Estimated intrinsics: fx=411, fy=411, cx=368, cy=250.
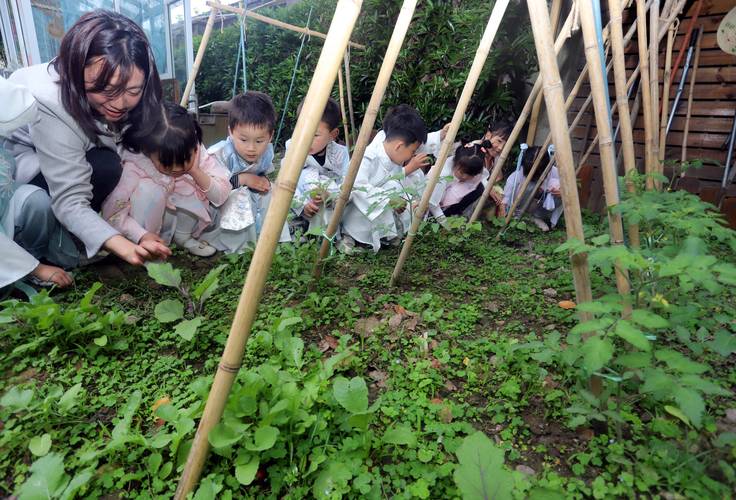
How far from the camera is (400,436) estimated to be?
4.00 feet

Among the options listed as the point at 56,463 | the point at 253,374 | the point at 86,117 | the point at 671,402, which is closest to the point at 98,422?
the point at 56,463

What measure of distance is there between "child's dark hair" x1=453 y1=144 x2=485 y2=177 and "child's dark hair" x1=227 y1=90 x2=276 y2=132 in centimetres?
171

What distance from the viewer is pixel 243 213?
9.07 ft

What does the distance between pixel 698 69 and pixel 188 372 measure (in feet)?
15.6

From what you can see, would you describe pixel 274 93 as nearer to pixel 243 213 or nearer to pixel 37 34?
pixel 37 34

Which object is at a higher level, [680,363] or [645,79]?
[645,79]

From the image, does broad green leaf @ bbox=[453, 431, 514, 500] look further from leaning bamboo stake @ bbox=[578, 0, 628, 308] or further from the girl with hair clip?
the girl with hair clip

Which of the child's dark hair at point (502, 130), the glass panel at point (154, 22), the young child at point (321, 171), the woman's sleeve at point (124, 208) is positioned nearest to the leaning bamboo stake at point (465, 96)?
the young child at point (321, 171)

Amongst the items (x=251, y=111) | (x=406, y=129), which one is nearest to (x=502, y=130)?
(x=406, y=129)

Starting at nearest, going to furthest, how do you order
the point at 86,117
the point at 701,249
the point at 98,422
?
the point at 701,249 < the point at 98,422 < the point at 86,117

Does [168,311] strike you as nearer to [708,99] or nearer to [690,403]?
[690,403]

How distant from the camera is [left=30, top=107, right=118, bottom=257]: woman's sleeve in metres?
1.90

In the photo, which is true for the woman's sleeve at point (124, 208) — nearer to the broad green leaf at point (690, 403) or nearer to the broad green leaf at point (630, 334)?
the broad green leaf at point (630, 334)

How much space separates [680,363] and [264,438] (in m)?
1.07
